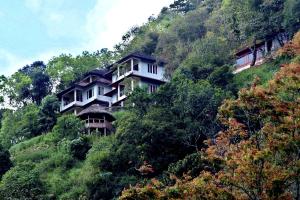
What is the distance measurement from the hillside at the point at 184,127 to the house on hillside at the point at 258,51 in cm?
78

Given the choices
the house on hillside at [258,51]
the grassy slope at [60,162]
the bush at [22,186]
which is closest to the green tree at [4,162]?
the grassy slope at [60,162]

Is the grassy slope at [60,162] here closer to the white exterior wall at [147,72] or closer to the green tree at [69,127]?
the green tree at [69,127]

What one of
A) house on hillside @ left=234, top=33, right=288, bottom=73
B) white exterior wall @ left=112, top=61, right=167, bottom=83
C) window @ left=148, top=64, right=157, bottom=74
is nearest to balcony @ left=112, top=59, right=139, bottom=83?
white exterior wall @ left=112, top=61, right=167, bottom=83

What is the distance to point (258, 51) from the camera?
1772 inches

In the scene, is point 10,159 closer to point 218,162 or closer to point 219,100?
point 219,100

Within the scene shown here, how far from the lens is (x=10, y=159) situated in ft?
124

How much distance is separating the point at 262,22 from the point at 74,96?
61.3ft

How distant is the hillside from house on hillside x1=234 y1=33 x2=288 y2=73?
78 centimetres

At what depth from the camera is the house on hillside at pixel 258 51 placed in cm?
4227

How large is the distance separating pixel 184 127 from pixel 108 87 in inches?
847

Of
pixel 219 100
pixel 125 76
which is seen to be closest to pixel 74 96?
pixel 125 76

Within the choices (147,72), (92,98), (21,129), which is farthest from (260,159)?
(92,98)

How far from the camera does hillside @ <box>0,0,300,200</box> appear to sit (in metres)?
16.1

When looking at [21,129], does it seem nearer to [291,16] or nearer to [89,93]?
[89,93]
